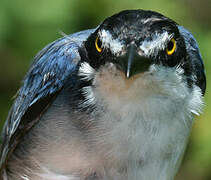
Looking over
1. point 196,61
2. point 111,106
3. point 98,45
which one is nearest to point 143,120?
point 111,106

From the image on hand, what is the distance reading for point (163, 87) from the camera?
367 centimetres

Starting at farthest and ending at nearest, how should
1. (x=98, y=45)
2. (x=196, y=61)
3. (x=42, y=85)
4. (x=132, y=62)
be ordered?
1. (x=196, y=61)
2. (x=42, y=85)
3. (x=98, y=45)
4. (x=132, y=62)

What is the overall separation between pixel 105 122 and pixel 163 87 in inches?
22.2

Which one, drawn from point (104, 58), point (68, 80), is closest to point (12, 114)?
point (68, 80)

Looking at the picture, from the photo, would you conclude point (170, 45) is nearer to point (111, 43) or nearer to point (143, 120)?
point (111, 43)

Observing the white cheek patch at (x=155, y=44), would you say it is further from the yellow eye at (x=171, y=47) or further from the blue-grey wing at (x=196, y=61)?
the blue-grey wing at (x=196, y=61)

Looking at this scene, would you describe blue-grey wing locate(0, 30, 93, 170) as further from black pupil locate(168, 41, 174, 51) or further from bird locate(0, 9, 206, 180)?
black pupil locate(168, 41, 174, 51)

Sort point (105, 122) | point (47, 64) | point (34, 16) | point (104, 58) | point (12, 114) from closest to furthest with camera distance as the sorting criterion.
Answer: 1. point (104, 58)
2. point (105, 122)
3. point (47, 64)
4. point (12, 114)
5. point (34, 16)

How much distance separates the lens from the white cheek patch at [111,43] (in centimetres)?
349

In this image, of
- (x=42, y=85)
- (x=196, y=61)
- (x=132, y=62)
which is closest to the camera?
(x=132, y=62)

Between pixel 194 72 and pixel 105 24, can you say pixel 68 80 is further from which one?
pixel 194 72

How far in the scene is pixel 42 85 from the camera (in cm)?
439

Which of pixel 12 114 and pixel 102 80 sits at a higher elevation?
pixel 102 80

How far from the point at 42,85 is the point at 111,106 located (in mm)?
863
